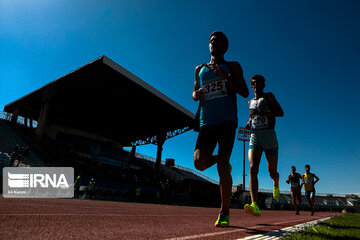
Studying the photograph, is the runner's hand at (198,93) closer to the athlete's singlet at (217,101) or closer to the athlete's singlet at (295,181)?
the athlete's singlet at (217,101)

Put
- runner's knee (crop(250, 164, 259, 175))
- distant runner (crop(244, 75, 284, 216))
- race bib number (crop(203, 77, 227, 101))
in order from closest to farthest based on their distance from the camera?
race bib number (crop(203, 77, 227, 101))
runner's knee (crop(250, 164, 259, 175))
distant runner (crop(244, 75, 284, 216))

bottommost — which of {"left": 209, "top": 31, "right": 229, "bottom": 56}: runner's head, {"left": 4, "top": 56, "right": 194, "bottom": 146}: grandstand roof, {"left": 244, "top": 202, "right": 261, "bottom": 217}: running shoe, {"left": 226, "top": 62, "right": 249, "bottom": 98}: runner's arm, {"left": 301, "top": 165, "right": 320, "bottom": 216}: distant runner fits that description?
{"left": 244, "top": 202, "right": 261, "bottom": 217}: running shoe

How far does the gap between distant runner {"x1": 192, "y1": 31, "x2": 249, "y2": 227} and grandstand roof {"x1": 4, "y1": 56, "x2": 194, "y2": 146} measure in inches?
621

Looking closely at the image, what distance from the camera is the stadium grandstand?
19078mm

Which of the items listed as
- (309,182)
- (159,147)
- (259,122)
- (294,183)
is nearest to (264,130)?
(259,122)

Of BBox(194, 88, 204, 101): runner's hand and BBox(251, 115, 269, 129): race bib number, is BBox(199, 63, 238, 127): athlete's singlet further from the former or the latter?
BBox(251, 115, 269, 129): race bib number

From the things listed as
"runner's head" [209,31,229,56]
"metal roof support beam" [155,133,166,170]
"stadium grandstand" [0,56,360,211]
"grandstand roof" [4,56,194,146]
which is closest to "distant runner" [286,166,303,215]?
"runner's head" [209,31,229,56]

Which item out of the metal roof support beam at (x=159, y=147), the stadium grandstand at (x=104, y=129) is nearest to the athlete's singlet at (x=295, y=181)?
the stadium grandstand at (x=104, y=129)

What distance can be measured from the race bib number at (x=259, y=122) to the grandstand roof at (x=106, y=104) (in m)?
15.4

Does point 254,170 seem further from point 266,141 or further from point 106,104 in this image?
point 106,104

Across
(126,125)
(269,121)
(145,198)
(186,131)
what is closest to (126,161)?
(126,125)

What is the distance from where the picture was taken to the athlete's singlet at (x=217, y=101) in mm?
2512

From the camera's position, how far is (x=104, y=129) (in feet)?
109

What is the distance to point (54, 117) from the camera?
2852 centimetres
